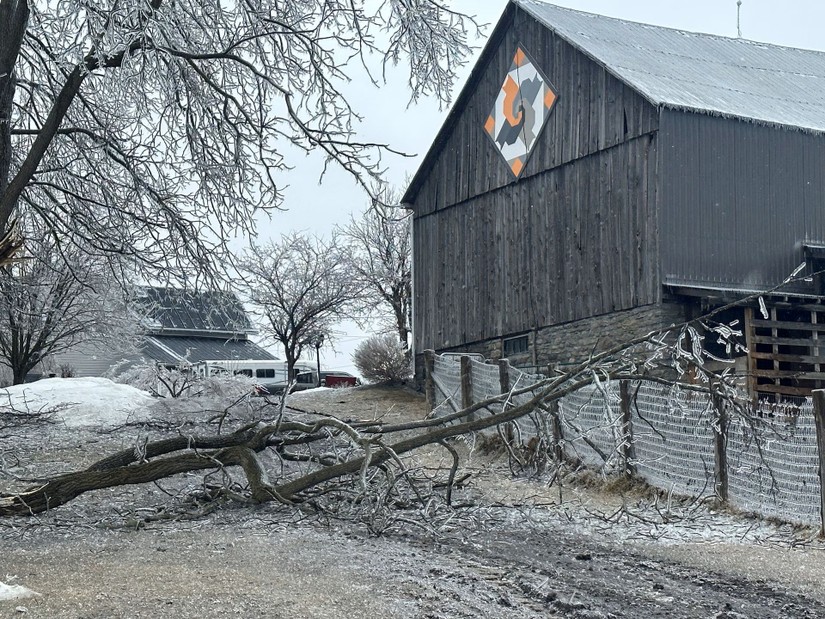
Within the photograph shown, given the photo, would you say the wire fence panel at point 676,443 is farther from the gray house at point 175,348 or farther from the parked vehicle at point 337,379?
the parked vehicle at point 337,379

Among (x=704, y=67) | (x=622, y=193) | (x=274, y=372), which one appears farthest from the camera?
(x=274, y=372)

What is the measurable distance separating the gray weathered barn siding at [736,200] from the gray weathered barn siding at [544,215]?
0.45 m

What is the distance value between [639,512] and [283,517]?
13.1 ft

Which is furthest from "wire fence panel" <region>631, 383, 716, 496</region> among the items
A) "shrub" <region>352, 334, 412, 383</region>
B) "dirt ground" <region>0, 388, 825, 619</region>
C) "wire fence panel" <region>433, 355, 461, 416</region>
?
"shrub" <region>352, 334, 412, 383</region>

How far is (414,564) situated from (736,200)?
1561 cm

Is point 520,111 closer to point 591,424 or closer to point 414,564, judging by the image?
point 591,424

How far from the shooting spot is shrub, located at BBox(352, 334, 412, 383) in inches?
1308

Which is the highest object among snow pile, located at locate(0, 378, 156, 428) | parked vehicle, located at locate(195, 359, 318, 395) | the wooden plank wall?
the wooden plank wall

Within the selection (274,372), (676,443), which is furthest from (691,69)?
(274,372)

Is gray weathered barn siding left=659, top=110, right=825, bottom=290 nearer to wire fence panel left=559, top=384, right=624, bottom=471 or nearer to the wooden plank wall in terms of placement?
the wooden plank wall

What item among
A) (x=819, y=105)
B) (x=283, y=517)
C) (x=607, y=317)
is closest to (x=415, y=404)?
(x=607, y=317)

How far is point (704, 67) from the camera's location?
80.4ft

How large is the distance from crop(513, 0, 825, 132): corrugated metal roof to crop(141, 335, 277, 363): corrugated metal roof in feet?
87.8

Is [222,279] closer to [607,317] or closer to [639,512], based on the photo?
[639,512]
